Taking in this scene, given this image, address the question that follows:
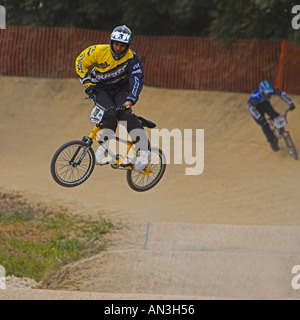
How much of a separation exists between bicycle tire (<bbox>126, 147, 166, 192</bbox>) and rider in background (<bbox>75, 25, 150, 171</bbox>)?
86 centimetres

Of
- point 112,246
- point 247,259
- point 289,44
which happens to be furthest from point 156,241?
point 289,44

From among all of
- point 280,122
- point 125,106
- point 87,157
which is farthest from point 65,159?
point 280,122

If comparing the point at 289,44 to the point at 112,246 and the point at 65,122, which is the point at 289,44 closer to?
the point at 65,122

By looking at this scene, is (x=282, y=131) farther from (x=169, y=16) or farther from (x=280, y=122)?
(x=169, y=16)

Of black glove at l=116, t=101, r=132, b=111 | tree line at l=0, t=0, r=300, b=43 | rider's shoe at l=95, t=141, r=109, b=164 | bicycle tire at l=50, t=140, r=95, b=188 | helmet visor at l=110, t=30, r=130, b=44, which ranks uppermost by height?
tree line at l=0, t=0, r=300, b=43

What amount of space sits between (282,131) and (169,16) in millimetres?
8407

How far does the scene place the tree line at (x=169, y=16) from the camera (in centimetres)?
2061

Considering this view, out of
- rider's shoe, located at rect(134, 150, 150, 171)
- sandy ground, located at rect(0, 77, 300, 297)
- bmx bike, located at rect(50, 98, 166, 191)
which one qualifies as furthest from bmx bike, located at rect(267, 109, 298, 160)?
rider's shoe, located at rect(134, 150, 150, 171)

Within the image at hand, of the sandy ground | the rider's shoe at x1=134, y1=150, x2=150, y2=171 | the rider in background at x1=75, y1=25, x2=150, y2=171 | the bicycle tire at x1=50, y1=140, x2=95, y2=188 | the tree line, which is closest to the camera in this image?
the rider in background at x1=75, y1=25, x2=150, y2=171

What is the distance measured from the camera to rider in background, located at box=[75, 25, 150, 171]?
28.8 ft

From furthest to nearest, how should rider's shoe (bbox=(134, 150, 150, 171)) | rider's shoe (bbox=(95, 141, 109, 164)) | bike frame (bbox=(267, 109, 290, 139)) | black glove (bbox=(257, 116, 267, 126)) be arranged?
1. bike frame (bbox=(267, 109, 290, 139))
2. black glove (bbox=(257, 116, 267, 126))
3. rider's shoe (bbox=(134, 150, 150, 171))
4. rider's shoe (bbox=(95, 141, 109, 164))

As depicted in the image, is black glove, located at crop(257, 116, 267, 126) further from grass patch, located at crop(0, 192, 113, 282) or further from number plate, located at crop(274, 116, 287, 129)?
grass patch, located at crop(0, 192, 113, 282)

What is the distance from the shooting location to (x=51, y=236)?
15711 millimetres

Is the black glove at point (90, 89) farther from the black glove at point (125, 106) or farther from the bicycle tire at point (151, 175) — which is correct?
the bicycle tire at point (151, 175)
